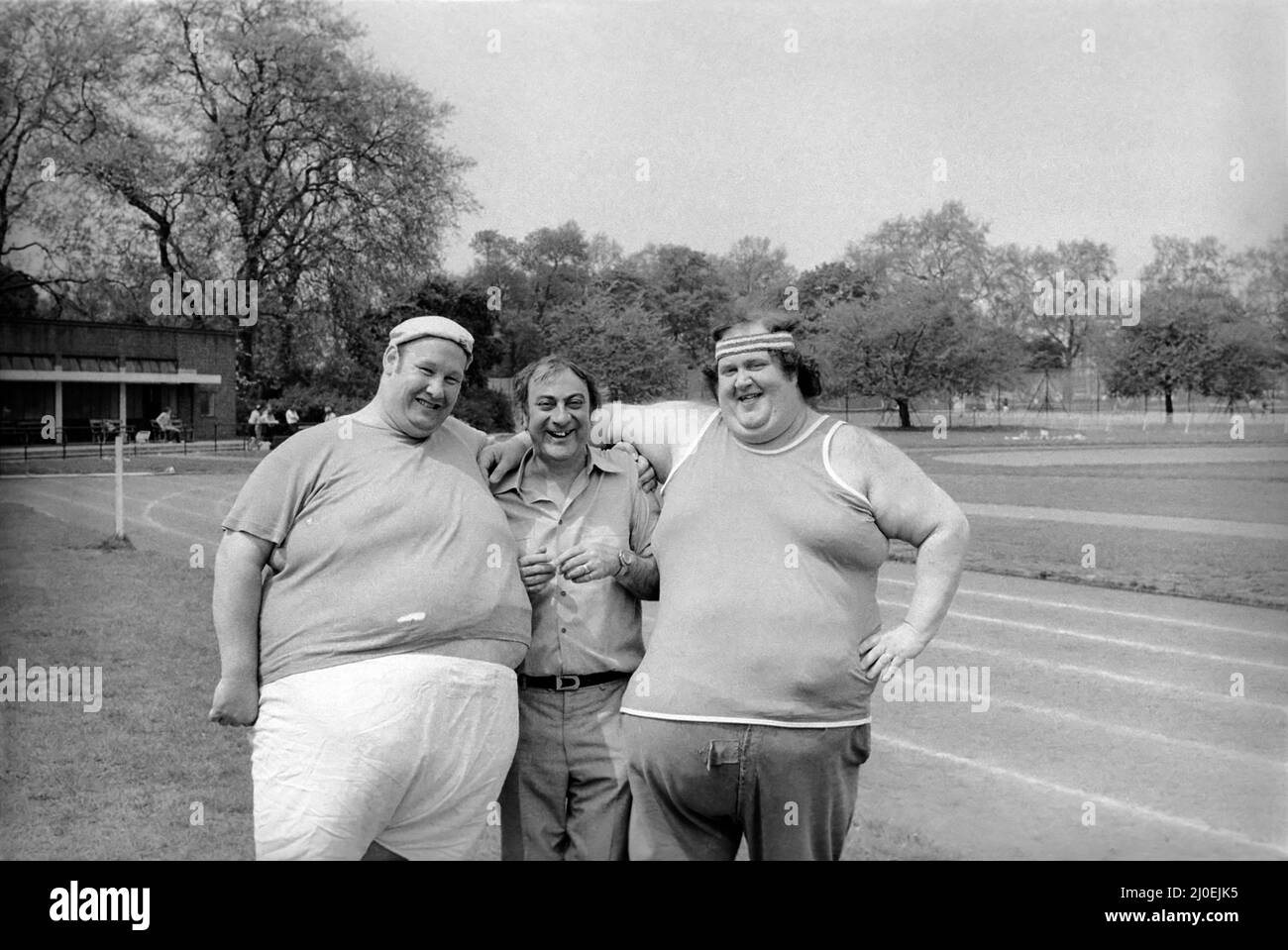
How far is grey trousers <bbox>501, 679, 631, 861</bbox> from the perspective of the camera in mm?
2562

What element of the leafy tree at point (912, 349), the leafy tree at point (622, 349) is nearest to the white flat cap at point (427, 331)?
the leafy tree at point (622, 349)

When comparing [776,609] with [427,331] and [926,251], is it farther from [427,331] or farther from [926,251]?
[926,251]

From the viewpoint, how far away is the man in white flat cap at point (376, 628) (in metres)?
2.41

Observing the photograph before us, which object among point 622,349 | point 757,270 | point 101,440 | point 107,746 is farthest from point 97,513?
point 757,270

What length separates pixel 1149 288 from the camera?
4773 millimetres

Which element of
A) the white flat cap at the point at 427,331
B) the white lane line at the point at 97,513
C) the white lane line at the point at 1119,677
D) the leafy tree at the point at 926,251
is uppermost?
the leafy tree at the point at 926,251

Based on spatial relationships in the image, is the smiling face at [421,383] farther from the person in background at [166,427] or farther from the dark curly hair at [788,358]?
the person in background at [166,427]

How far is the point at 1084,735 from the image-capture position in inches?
183

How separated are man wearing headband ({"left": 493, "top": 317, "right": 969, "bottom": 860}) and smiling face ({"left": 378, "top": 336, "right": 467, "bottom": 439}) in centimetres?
57

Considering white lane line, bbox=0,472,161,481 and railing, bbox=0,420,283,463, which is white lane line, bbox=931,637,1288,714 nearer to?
railing, bbox=0,420,283,463

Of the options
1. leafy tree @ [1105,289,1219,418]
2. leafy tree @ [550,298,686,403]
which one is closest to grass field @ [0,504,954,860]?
leafy tree @ [550,298,686,403]

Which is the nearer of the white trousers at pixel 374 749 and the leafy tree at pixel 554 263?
the white trousers at pixel 374 749

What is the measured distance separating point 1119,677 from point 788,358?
135 inches

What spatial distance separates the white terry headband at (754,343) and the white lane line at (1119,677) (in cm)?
296
